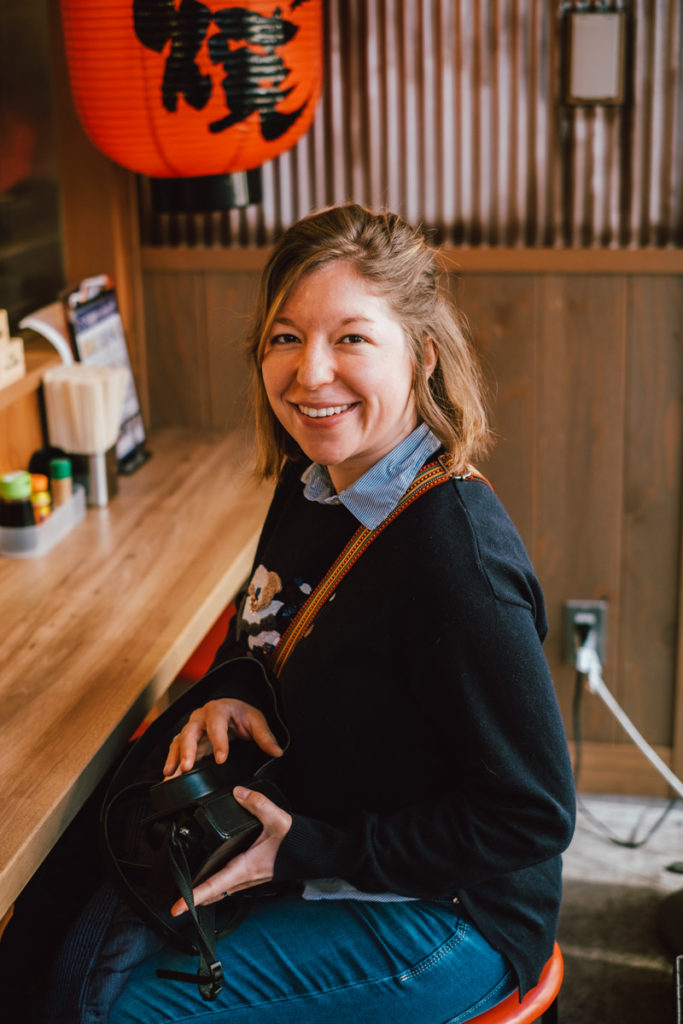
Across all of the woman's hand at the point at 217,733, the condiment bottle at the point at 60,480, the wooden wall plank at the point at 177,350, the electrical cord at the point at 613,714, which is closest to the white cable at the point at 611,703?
the electrical cord at the point at 613,714

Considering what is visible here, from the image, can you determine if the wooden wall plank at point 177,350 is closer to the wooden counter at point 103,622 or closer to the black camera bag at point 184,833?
the wooden counter at point 103,622

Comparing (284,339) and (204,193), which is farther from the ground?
(204,193)

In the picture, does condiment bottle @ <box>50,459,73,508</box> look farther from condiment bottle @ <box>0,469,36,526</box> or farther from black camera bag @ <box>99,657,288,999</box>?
black camera bag @ <box>99,657,288,999</box>

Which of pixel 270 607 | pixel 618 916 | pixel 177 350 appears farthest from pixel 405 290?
pixel 618 916

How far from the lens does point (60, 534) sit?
203 cm

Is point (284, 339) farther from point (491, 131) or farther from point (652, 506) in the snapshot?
point (652, 506)

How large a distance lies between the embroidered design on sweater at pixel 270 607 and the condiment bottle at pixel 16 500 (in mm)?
548

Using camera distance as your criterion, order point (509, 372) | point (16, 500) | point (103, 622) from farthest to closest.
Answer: point (509, 372)
point (16, 500)
point (103, 622)

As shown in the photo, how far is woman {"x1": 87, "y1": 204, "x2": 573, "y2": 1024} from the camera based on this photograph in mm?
1222

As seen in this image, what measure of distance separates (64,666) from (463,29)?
1.45 meters

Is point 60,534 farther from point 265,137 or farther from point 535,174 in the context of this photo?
point 535,174

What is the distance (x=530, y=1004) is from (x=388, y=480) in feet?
2.01

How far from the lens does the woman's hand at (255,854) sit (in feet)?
4.15

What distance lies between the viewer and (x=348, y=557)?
138 cm
